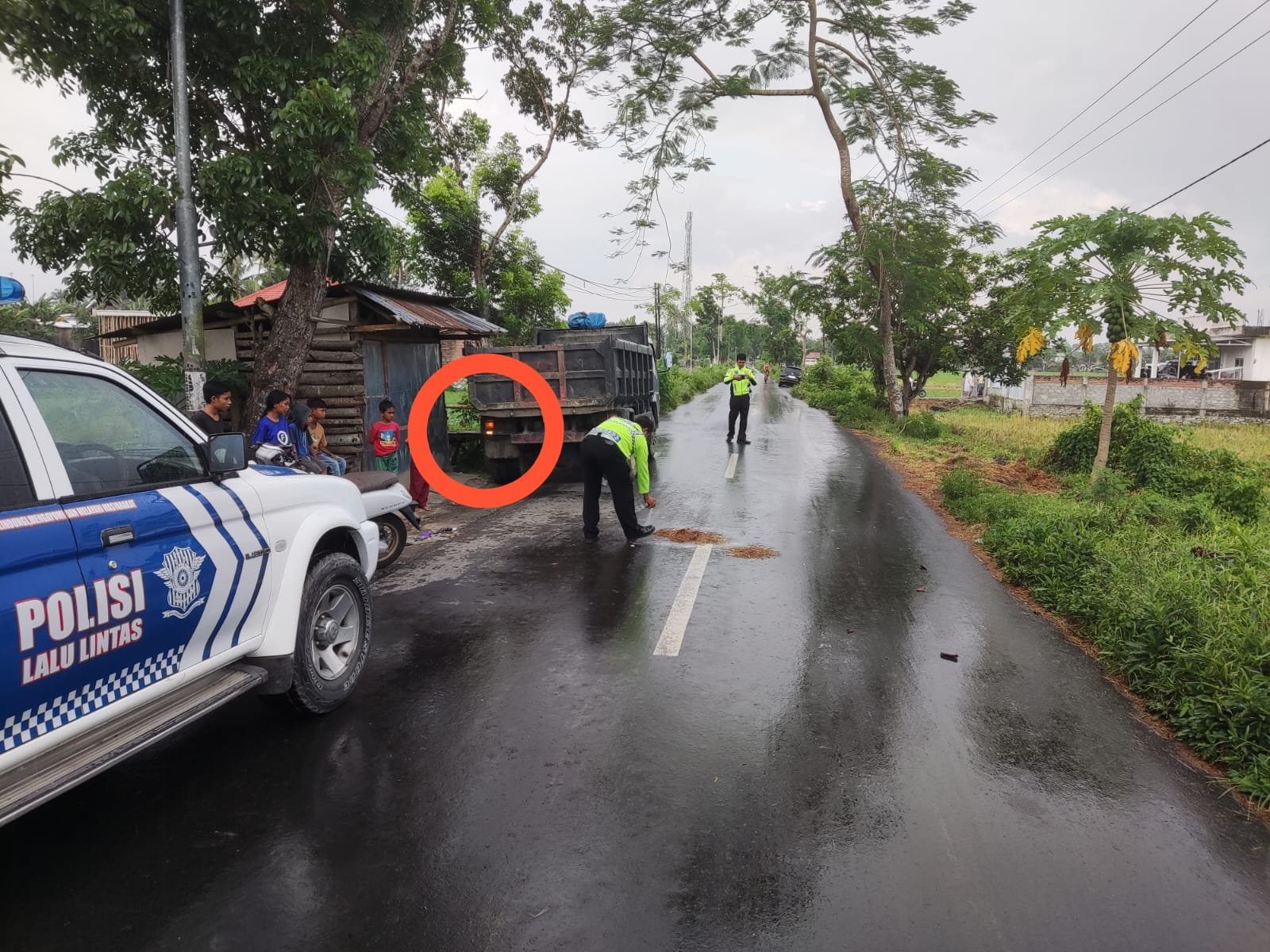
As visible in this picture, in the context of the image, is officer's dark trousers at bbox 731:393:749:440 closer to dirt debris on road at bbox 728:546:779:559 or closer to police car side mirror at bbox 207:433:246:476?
dirt debris on road at bbox 728:546:779:559

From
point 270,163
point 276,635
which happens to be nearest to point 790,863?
point 276,635

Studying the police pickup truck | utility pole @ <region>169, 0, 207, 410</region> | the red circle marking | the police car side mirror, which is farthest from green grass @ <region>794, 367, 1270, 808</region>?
utility pole @ <region>169, 0, 207, 410</region>

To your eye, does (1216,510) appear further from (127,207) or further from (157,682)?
(127,207)

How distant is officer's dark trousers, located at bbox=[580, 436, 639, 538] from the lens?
7691mm

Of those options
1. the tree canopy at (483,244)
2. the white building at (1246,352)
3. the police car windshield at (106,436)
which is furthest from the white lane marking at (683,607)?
the white building at (1246,352)

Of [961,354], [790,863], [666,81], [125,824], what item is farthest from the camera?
[961,354]

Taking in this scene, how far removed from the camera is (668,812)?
3.28 metres

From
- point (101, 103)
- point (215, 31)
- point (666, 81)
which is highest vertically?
point (666, 81)

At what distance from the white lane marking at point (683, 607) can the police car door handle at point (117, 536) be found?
3.09 meters

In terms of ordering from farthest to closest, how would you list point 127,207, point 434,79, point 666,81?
point 666,81, point 434,79, point 127,207

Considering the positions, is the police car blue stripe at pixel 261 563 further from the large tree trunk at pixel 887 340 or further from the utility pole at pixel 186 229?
the large tree trunk at pixel 887 340

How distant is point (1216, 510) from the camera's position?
859 cm

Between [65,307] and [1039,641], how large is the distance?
1897 inches

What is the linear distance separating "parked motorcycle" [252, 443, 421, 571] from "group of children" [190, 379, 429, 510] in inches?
7.5
